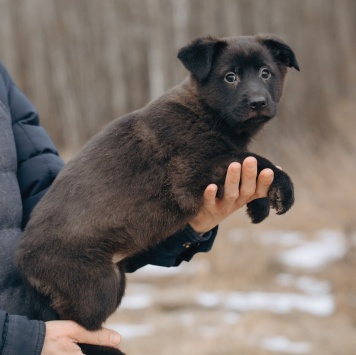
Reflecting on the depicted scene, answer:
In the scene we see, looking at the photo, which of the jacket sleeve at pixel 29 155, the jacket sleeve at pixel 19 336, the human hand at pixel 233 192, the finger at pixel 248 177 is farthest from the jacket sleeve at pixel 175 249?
the jacket sleeve at pixel 19 336

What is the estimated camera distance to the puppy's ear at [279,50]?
3.69m

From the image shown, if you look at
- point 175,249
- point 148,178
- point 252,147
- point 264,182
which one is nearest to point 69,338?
point 175,249

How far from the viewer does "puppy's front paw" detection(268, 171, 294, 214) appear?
10.7 ft

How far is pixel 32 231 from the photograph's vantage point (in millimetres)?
3057

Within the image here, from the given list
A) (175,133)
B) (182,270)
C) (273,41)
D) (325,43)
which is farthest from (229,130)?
(325,43)

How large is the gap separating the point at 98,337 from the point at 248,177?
101cm

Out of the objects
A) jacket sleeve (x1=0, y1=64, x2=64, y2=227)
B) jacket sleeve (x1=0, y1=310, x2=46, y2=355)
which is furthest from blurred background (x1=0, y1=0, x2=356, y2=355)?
jacket sleeve (x1=0, y1=310, x2=46, y2=355)

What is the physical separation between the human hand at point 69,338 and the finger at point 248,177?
3.00ft

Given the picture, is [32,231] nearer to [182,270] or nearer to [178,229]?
[178,229]

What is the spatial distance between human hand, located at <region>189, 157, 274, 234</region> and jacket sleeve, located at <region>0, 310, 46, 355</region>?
3.13 ft

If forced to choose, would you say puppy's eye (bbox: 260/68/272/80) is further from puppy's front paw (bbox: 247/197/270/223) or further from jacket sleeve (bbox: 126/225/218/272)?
jacket sleeve (bbox: 126/225/218/272)

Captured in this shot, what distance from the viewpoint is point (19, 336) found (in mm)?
2717

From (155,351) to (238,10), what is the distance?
1417cm

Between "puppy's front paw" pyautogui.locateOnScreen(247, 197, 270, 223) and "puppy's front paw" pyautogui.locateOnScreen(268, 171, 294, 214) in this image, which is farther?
"puppy's front paw" pyautogui.locateOnScreen(247, 197, 270, 223)
